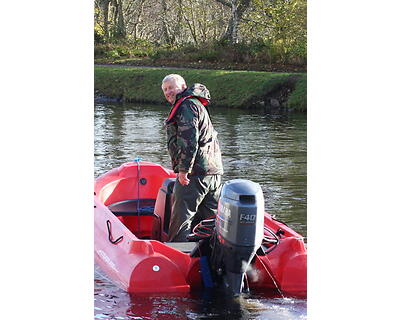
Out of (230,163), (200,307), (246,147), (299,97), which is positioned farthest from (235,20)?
(200,307)

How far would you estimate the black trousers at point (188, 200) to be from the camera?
5.53 metres

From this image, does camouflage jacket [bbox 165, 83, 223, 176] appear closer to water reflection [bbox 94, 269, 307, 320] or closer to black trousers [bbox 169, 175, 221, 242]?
black trousers [bbox 169, 175, 221, 242]

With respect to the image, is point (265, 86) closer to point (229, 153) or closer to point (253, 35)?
point (253, 35)

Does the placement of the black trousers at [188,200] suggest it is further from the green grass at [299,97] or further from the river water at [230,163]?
the green grass at [299,97]

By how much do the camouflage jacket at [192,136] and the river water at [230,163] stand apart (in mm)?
988

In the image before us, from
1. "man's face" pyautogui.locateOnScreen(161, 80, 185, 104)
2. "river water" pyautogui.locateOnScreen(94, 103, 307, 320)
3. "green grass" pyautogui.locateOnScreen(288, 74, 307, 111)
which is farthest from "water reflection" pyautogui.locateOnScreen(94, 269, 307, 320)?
"green grass" pyautogui.locateOnScreen(288, 74, 307, 111)

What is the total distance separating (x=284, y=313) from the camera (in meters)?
4.82

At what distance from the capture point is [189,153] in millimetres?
5387

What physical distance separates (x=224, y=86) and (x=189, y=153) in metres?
15.0
